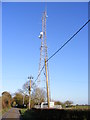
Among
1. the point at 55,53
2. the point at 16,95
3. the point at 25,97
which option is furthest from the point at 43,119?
the point at 16,95

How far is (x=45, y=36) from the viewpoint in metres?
35.6

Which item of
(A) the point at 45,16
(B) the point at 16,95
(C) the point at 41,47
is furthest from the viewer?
(B) the point at 16,95

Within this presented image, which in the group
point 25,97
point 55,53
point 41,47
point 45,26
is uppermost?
point 45,26

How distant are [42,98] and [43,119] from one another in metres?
46.4

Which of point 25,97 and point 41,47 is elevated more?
point 41,47

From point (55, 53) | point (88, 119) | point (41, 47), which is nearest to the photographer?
point (88, 119)

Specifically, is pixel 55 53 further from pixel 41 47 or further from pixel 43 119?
pixel 41 47

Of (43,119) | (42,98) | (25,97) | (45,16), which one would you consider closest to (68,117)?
(43,119)

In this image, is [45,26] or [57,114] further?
[45,26]

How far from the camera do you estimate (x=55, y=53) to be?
18.3 m

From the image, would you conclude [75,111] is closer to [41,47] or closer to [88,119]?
[88,119]

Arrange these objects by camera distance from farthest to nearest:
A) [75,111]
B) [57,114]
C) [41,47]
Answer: [41,47] < [57,114] < [75,111]

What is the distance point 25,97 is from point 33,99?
23682 millimetres

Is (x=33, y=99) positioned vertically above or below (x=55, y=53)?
below
